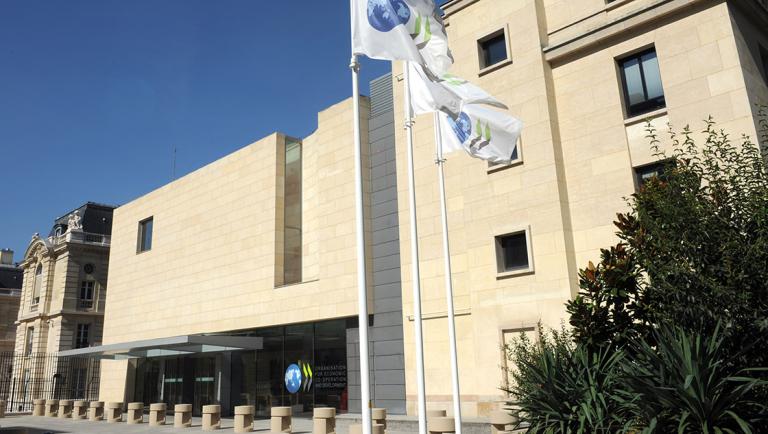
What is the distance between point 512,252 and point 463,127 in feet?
24.2

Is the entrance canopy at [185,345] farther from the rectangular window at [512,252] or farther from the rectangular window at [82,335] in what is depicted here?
the rectangular window at [82,335]

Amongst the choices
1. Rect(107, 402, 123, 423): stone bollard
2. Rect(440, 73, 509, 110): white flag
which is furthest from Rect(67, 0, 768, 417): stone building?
Rect(440, 73, 509, 110): white flag

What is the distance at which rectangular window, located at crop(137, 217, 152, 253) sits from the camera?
4050 cm

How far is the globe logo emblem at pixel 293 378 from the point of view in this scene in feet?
91.2

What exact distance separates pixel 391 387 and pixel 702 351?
612 inches

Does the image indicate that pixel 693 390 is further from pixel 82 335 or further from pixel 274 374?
pixel 82 335

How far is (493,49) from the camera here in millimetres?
22766

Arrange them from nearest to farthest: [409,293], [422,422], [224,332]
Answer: [422,422]
[409,293]
[224,332]

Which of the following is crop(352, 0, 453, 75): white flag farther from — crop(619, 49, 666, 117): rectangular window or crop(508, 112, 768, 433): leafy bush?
crop(619, 49, 666, 117): rectangular window

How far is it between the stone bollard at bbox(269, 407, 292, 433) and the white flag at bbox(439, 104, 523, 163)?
1315 cm

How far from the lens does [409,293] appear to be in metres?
23.5

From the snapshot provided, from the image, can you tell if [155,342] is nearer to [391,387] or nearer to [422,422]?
[391,387]

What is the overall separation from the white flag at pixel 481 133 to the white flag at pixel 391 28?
2.85 metres

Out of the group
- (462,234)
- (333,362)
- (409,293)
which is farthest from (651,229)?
(333,362)
